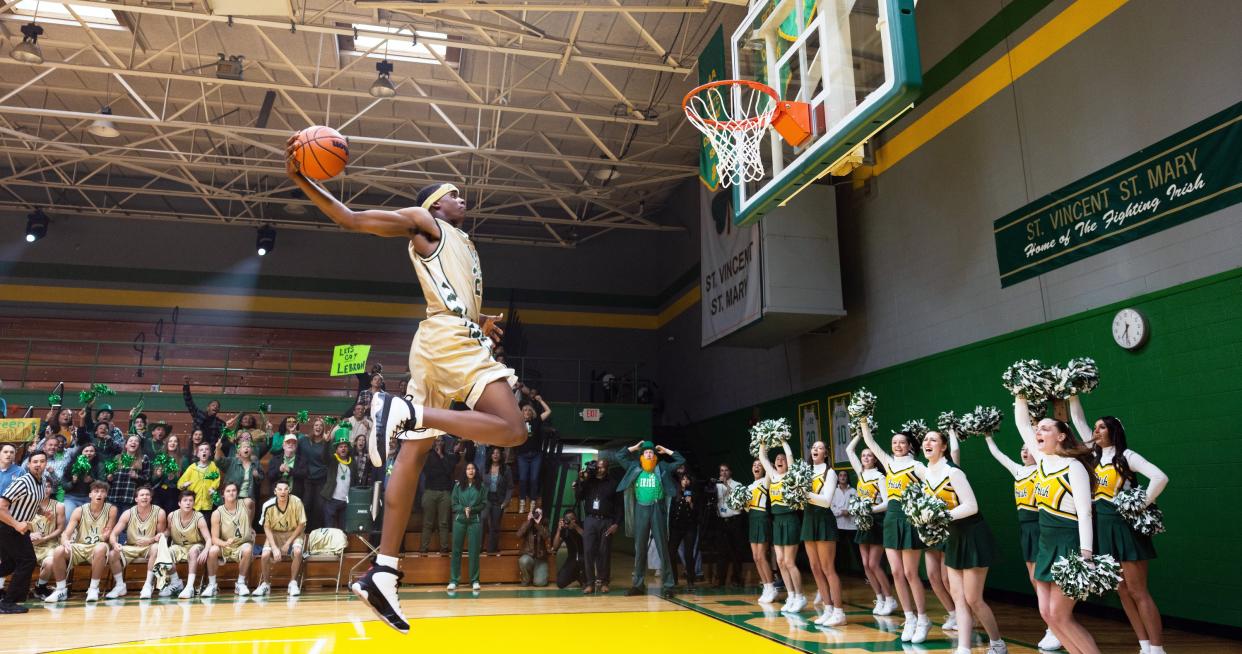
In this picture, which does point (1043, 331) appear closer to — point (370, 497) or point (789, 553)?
point (789, 553)

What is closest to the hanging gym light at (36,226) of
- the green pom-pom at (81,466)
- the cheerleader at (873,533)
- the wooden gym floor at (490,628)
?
the green pom-pom at (81,466)

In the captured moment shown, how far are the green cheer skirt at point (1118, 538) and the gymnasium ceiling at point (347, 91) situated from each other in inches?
275

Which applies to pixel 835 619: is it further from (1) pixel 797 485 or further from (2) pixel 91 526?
(2) pixel 91 526

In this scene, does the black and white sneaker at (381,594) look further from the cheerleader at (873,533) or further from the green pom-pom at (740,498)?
the green pom-pom at (740,498)

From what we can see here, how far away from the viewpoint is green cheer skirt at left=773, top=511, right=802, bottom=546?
820 cm

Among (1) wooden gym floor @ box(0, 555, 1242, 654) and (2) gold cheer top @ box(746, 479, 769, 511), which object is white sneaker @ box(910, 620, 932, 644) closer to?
(1) wooden gym floor @ box(0, 555, 1242, 654)

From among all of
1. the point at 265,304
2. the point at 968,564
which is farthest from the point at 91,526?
the point at 265,304

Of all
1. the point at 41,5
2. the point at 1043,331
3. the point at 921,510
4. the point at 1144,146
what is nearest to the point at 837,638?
the point at 921,510

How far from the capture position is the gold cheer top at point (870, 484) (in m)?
7.59

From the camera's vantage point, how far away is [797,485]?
7.86 meters

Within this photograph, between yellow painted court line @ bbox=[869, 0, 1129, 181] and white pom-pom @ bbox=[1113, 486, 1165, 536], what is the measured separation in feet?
16.4

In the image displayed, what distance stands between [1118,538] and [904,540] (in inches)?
64.8

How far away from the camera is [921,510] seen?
18.8 ft

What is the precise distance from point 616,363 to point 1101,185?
13.9 m
